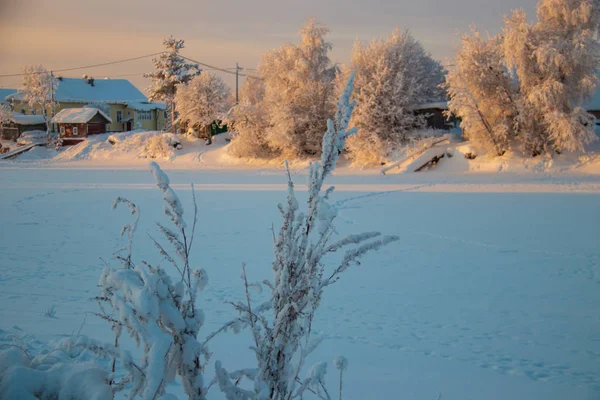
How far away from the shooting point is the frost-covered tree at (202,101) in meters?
47.4

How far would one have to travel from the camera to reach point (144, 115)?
65438mm

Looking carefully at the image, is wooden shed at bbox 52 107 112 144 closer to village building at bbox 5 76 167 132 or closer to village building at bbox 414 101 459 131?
village building at bbox 5 76 167 132

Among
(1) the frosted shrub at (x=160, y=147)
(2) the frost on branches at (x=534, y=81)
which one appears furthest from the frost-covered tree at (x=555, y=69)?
(1) the frosted shrub at (x=160, y=147)

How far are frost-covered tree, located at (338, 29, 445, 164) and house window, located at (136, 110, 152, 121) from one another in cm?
3683

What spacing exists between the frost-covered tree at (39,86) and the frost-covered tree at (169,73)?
12.2 metres

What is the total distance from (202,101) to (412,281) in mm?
40951

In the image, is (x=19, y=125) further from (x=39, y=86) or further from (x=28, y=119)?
(x=39, y=86)

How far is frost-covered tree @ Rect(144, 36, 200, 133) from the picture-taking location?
5272cm

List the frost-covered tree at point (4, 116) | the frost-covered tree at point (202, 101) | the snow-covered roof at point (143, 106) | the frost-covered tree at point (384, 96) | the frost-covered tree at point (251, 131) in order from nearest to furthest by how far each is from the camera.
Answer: the frost-covered tree at point (384, 96) < the frost-covered tree at point (251, 131) < the frost-covered tree at point (202, 101) < the frost-covered tree at point (4, 116) < the snow-covered roof at point (143, 106)

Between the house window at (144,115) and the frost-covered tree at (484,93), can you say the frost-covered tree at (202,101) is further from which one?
the frost-covered tree at (484,93)

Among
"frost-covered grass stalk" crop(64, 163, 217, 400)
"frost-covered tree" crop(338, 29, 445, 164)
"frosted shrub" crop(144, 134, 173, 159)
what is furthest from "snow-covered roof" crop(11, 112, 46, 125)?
"frost-covered grass stalk" crop(64, 163, 217, 400)

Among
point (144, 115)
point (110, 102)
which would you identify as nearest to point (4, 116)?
point (110, 102)

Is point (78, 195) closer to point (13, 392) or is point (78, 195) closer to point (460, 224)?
point (460, 224)

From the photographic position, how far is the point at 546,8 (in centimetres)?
2950
